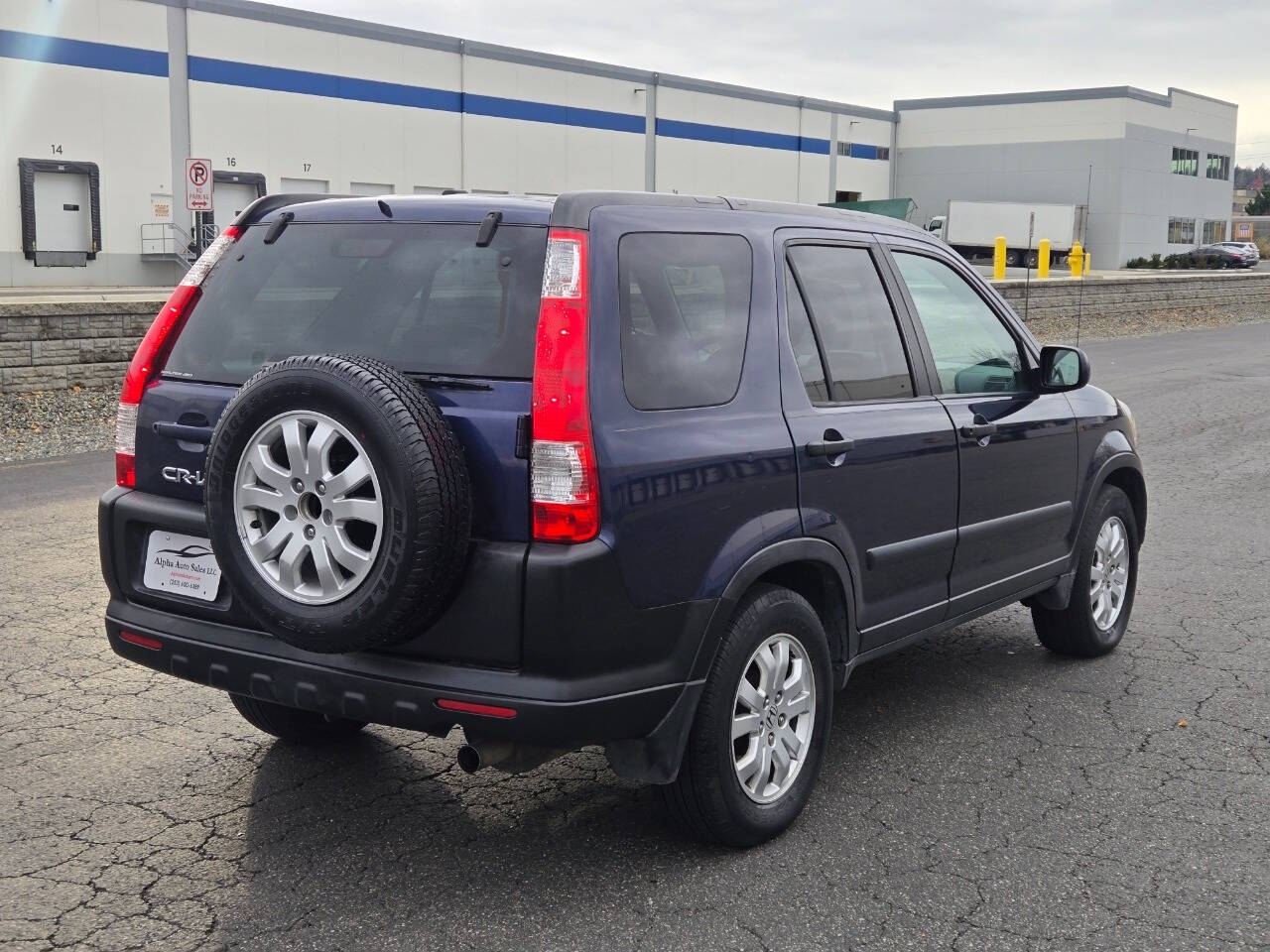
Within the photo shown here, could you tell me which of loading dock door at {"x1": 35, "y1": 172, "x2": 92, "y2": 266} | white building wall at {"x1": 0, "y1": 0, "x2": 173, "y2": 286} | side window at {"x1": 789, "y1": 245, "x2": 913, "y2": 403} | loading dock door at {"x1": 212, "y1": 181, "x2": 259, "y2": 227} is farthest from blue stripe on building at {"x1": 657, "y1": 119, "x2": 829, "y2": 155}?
side window at {"x1": 789, "y1": 245, "x2": 913, "y2": 403}

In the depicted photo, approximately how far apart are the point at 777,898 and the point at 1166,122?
75514 mm

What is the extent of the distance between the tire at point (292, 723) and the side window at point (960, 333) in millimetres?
2375

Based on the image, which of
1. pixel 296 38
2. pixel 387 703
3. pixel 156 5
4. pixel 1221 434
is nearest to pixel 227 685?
pixel 387 703

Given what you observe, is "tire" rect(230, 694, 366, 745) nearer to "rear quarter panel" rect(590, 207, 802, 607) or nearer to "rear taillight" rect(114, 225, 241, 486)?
"rear taillight" rect(114, 225, 241, 486)

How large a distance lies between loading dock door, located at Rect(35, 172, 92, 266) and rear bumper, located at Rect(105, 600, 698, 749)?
33491mm

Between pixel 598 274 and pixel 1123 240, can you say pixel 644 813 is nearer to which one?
pixel 598 274

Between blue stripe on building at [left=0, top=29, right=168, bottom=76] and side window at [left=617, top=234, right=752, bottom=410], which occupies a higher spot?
blue stripe on building at [left=0, top=29, right=168, bottom=76]

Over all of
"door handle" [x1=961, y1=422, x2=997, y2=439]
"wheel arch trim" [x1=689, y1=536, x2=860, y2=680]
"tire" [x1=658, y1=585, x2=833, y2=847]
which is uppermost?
"door handle" [x1=961, y1=422, x2=997, y2=439]

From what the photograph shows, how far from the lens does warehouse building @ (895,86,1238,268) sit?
67000 mm

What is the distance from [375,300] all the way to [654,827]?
1707mm

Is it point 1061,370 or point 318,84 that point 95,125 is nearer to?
point 318,84

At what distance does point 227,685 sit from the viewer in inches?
141

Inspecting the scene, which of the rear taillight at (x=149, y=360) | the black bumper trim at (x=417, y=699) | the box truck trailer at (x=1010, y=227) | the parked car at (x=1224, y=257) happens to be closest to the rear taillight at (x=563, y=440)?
the black bumper trim at (x=417, y=699)

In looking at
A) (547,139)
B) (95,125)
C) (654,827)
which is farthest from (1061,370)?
(547,139)
